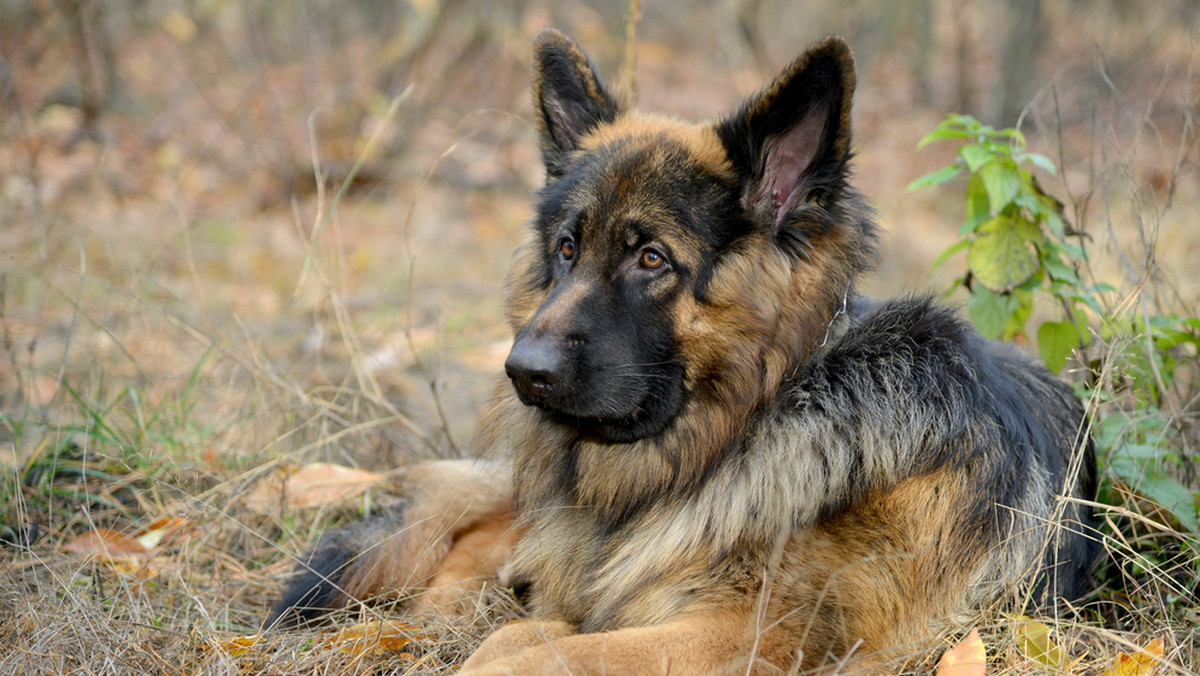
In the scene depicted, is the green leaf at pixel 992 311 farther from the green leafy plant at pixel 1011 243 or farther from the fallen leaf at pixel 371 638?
the fallen leaf at pixel 371 638

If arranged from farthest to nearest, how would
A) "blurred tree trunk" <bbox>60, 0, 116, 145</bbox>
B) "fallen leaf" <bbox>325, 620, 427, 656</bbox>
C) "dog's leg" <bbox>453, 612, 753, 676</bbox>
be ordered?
"blurred tree trunk" <bbox>60, 0, 116, 145</bbox>, "fallen leaf" <bbox>325, 620, 427, 656</bbox>, "dog's leg" <bbox>453, 612, 753, 676</bbox>

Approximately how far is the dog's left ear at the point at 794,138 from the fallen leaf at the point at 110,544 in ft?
9.67

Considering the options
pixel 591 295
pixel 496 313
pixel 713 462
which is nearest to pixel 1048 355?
pixel 713 462

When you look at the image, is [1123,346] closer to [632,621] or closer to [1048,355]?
[1048,355]

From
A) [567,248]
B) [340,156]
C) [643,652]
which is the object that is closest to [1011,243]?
[567,248]

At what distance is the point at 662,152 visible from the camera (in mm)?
3117

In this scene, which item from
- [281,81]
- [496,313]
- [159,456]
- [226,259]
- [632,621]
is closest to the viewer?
[632,621]

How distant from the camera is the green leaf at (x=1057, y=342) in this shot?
13.1ft

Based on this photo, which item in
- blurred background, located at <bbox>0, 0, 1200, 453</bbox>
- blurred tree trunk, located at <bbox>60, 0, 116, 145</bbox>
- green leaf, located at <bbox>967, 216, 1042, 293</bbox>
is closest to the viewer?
green leaf, located at <bbox>967, 216, 1042, 293</bbox>

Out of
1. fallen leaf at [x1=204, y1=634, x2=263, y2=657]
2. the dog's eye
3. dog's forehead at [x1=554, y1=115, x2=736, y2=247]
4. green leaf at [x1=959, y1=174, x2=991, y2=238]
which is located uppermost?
green leaf at [x1=959, y1=174, x2=991, y2=238]

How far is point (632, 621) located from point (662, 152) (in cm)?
166

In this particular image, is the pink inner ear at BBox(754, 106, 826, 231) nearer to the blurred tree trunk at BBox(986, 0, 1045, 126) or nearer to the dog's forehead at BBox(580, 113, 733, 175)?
the dog's forehead at BBox(580, 113, 733, 175)

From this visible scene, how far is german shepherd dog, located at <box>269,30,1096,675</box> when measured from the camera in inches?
110

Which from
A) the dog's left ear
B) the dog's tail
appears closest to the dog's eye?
the dog's left ear
